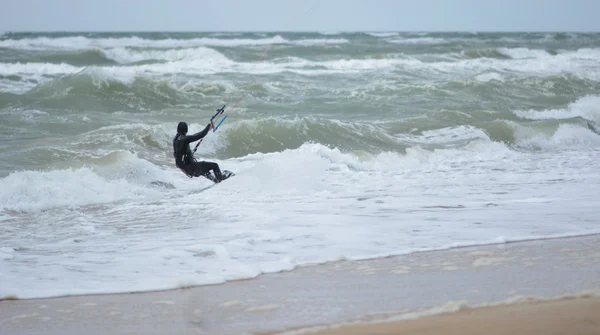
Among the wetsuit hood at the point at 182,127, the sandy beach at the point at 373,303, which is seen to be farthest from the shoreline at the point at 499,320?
the wetsuit hood at the point at 182,127

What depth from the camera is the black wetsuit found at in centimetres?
920

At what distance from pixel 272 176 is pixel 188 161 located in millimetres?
1070

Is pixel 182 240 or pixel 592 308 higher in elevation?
pixel 592 308

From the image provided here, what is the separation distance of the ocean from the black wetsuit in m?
0.21

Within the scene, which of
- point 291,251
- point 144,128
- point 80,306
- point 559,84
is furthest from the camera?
point 559,84

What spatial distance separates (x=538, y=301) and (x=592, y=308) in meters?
0.32

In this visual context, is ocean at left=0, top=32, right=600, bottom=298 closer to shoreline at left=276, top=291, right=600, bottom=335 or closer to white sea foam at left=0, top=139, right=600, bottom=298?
white sea foam at left=0, top=139, right=600, bottom=298

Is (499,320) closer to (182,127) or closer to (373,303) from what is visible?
(373,303)

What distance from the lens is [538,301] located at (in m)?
4.01

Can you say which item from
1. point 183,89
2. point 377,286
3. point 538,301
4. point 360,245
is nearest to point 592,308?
point 538,301

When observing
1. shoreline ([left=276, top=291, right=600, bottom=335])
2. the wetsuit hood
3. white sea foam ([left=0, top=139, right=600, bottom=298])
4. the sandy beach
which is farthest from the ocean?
shoreline ([left=276, top=291, right=600, bottom=335])

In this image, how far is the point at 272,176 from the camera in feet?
31.3

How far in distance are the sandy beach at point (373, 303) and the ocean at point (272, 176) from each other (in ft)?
1.10

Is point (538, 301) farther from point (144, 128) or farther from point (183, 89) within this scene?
point (183, 89)
